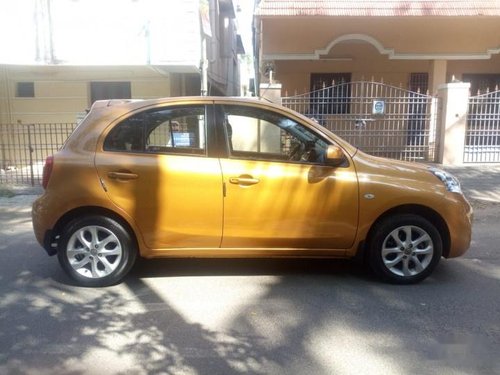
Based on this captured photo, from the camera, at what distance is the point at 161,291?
4.72 metres

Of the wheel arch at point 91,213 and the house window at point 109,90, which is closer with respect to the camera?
the wheel arch at point 91,213

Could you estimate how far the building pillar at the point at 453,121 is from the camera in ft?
39.5

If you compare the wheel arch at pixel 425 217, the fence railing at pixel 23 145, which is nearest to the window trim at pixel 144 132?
the wheel arch at pixel 425 217

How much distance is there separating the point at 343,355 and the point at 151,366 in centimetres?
131

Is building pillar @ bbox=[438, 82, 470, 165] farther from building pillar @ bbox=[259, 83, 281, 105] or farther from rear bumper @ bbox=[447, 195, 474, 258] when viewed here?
rear bumper @ bbox=[447, 195, 474, 258]

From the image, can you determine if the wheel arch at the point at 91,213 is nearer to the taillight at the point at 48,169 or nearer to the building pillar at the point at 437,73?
the taillight at the point at 48,169

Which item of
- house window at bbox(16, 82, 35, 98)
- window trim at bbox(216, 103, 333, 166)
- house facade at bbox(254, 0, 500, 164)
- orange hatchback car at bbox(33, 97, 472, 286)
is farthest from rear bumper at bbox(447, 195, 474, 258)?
house window at bbox(16, 82, 35, 98)

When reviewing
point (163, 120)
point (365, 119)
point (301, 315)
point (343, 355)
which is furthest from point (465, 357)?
point (365, 119)

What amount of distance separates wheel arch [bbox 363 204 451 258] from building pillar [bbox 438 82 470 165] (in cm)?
810

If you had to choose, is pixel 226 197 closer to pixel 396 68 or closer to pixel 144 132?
pixel 144 132

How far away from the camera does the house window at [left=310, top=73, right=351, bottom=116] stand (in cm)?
1232

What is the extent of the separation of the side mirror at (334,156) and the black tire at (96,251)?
77.8 inches

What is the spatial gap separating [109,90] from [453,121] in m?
9.23

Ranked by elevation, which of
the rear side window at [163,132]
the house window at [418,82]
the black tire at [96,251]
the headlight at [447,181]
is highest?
the house window at [418,82]
